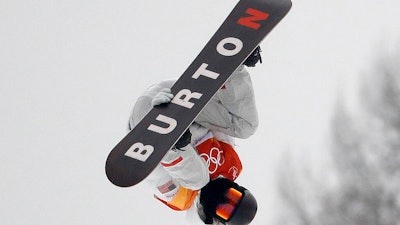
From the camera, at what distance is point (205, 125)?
4355mm

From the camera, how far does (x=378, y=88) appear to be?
27.6 ft

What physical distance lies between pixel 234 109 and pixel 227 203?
38cm

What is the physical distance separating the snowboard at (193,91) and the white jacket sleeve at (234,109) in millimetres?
159

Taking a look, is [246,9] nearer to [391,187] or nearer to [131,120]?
[131,120]

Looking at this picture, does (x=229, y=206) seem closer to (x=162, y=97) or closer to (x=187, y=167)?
(x=187, y=167)

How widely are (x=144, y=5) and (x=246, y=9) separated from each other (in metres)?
6.38

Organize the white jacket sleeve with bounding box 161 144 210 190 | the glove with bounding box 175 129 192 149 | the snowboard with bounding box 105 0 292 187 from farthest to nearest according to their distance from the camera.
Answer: the white jacket sleeve with bounding box 161 144 210 190, the glove with bounding box 175 129 192 149, the snowboard with bounding box 105 0 292 187

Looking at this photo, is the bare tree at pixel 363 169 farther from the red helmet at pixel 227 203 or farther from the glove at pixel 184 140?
the glove at pixel 184 140

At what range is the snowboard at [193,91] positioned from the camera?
3867 mm

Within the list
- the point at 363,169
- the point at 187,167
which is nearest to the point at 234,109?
the point at 187,167

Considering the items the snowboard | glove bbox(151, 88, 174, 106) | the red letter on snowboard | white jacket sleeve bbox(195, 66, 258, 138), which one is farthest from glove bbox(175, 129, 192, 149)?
the red letter on snowboard

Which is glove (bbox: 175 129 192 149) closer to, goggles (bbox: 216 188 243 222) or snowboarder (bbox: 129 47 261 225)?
snowboarder (bbox: 129 47 261 225)

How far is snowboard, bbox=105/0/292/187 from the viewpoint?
387cm

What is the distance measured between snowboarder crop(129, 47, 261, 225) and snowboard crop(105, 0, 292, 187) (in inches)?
3.5
